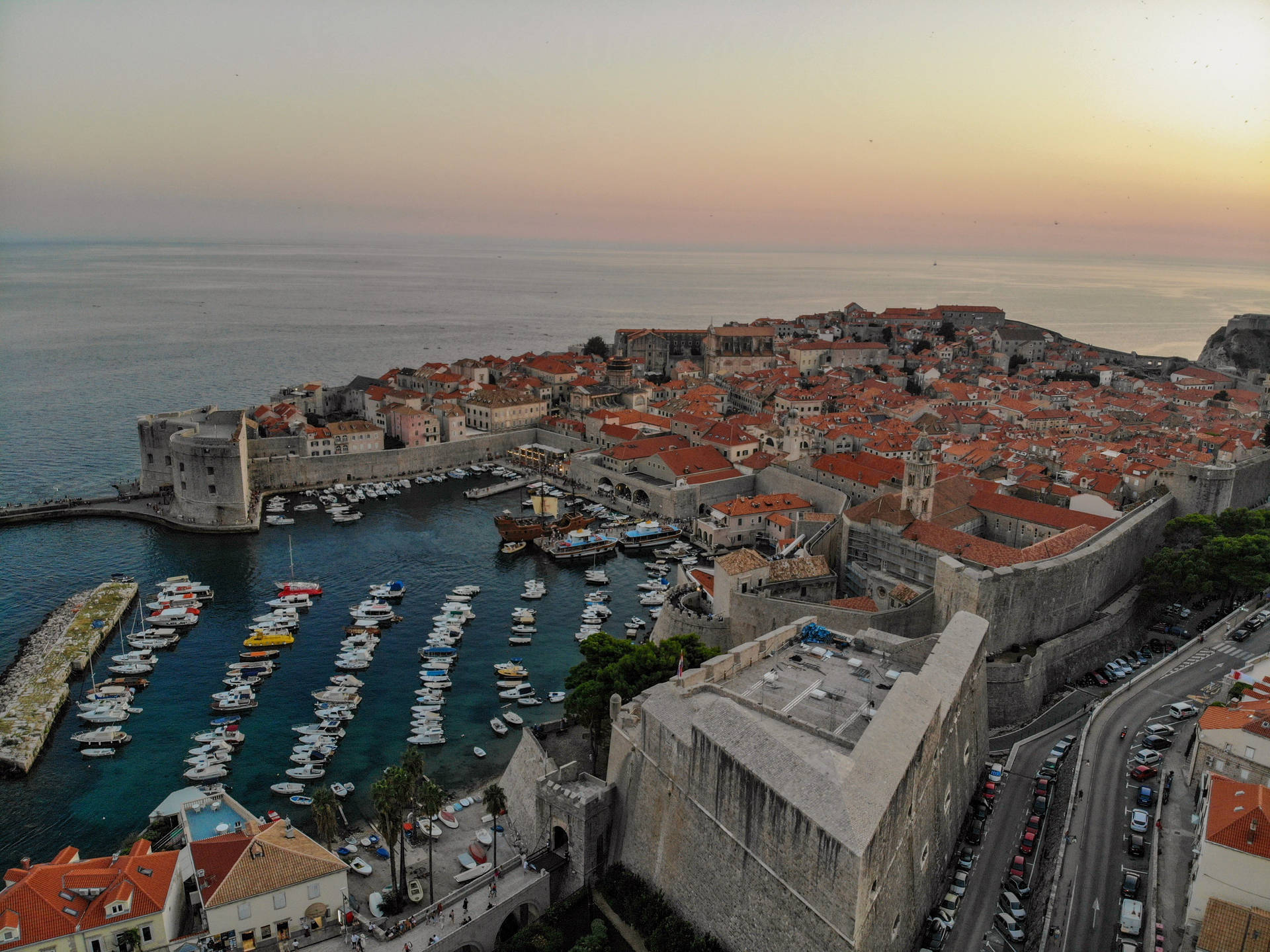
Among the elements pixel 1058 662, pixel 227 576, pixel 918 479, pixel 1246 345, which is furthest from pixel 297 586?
pixel 1246 345

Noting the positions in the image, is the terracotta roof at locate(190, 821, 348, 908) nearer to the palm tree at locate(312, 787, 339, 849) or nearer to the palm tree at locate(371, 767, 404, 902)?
the palm tree at locate(312, 787, 339, 849)

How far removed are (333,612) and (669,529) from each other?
578 inches

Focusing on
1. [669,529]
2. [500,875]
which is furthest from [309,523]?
[500,875]

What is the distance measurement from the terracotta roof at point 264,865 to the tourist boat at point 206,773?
540 centimetres

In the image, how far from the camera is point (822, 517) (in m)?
34.0

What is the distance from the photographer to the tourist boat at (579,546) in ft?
117

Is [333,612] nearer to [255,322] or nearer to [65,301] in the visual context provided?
[255,322]

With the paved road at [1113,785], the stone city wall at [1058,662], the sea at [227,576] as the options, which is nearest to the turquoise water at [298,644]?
the sea at [227,576]

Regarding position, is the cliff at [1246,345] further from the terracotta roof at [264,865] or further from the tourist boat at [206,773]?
the terracotta roof at [264,865]

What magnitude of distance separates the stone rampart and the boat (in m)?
12.3

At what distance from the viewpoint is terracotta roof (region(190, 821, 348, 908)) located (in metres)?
14.6

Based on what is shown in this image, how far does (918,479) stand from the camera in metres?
29.0

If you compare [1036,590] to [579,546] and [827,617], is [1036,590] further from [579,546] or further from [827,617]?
[579,546]

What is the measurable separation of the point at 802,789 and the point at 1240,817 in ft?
21.5
